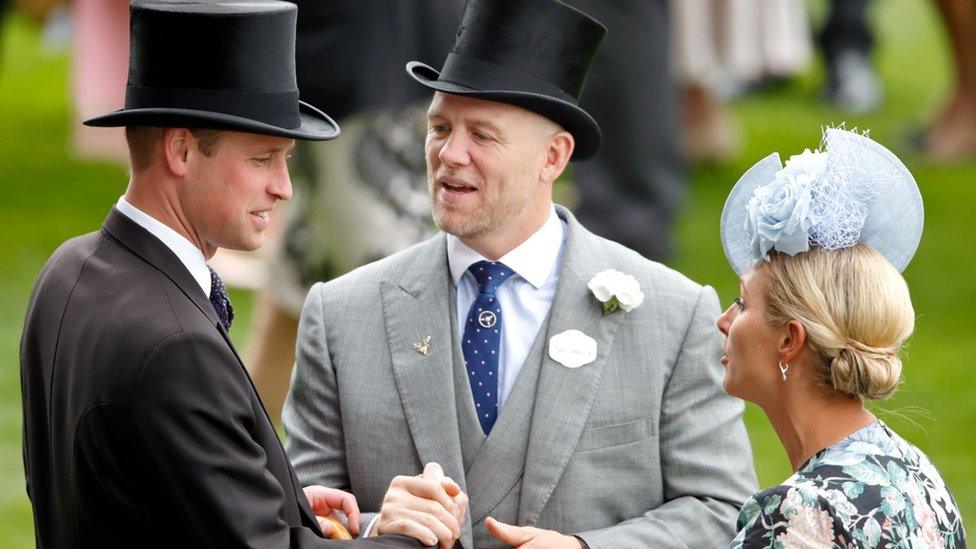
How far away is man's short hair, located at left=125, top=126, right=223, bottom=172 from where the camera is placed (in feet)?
11.4

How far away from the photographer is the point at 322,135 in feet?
12.1

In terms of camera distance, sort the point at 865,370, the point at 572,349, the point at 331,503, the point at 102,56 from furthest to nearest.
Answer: the point at 102,56, the point at 572,349, the point at 331,503, the point at 865,370

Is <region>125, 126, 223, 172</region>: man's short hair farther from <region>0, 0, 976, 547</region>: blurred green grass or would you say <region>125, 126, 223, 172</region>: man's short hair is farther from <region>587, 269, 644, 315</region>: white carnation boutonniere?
<region>0, 0, 976, 547</region>: blurred green grass

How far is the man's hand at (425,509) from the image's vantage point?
3677 mm

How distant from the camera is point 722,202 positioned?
11.1 metres

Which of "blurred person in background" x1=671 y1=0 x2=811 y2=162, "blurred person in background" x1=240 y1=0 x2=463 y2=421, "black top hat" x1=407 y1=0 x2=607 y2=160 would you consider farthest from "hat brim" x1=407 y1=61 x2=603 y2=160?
"blurred person in background" x1=671 y1=0 x2=811 y2=162

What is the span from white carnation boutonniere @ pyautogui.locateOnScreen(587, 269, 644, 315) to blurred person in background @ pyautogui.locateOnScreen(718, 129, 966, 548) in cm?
47

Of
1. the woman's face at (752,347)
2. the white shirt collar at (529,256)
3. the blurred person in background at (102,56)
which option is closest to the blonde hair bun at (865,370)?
the woman's face at (752,347)

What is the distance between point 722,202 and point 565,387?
718 cm

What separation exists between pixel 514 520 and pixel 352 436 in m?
0.43

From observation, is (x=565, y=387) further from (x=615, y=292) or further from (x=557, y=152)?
(x=557, y=152)

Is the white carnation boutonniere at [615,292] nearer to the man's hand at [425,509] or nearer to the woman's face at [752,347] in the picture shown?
the woman's face at [752,347]

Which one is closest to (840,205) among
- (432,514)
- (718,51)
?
(432,514)

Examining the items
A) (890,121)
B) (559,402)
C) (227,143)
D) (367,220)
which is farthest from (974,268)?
(227,143)
